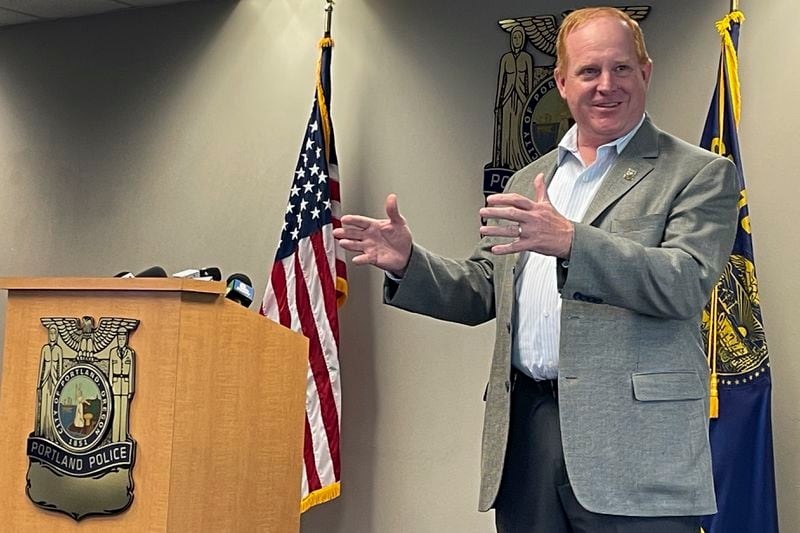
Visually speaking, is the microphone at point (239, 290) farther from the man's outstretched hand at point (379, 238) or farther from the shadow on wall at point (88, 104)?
the shadow on wall at point (88, 104)

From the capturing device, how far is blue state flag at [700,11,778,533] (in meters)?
3.29

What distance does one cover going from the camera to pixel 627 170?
79.2 inches

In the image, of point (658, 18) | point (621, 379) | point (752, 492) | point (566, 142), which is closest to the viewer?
point (621, 379)

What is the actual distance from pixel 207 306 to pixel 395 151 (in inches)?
81.8

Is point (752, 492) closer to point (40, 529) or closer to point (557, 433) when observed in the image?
point (557, 433)

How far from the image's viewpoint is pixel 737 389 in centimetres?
336

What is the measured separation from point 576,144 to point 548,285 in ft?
1.01

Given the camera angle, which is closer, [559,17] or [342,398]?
[559,17]

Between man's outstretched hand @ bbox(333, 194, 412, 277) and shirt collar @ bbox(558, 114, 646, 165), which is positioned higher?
shirt collar @ bbox(558, 114, 646, 165)

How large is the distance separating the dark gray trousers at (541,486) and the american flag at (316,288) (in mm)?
2009

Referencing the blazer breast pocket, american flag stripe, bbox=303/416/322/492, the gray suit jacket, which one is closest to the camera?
the gray suit jacket

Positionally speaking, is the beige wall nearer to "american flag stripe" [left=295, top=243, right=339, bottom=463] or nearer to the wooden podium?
"american flag stripe" [left=295, top=243, right=339, bottom=463]

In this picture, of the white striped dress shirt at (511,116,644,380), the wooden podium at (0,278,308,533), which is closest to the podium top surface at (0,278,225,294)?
the wooden podium at (0,278,308,533)

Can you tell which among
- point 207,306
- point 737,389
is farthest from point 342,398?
point 207,306
